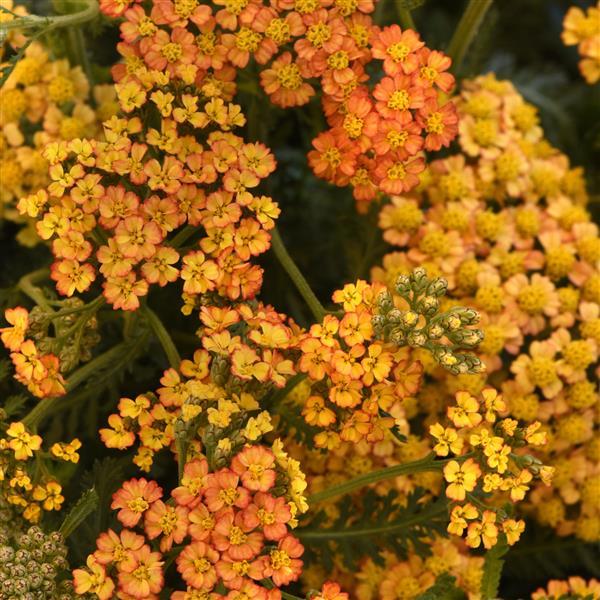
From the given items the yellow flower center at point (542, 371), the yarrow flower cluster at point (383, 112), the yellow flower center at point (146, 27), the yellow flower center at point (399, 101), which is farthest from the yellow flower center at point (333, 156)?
the yellow flower center at point (542, 371)

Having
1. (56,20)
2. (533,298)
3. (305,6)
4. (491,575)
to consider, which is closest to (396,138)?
(305,6)

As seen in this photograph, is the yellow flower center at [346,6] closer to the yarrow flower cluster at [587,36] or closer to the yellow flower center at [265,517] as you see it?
the yarrow flower cluster at [587,36]

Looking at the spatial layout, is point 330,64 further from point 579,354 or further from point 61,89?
point 579,354

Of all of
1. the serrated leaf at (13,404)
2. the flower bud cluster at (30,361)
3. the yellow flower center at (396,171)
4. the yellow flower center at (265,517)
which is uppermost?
the yellow flower center at (396,171)

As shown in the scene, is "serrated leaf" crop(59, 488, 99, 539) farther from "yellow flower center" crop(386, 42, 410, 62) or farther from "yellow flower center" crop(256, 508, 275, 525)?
"yellow flower center" crop(386, 42, 410, 62)

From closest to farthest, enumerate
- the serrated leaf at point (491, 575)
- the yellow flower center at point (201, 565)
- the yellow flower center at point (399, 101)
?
the yellow flower center at point (201, 565), the serrated leaf at point (491, 575), the yellow flower center at point (399, 101)

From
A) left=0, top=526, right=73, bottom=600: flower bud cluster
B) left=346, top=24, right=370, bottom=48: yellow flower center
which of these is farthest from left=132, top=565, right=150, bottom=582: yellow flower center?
left=346, top=24, right=370, bottom=48: yellow flower center
